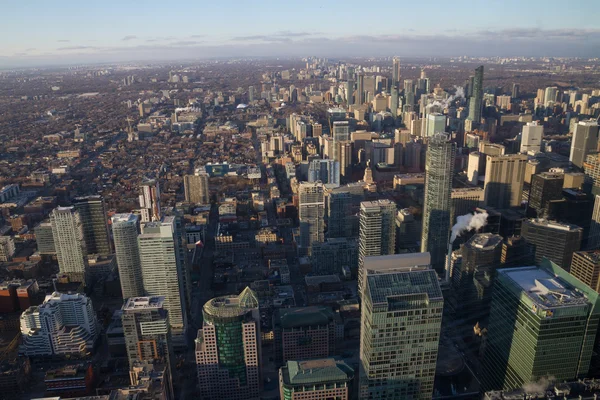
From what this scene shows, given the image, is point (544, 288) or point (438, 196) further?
point (438, 196)

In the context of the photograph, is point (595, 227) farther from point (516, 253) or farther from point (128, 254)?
point (128, 254)

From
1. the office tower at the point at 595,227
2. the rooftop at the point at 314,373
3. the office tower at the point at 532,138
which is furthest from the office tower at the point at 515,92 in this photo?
the rooftop at the point at 314,373

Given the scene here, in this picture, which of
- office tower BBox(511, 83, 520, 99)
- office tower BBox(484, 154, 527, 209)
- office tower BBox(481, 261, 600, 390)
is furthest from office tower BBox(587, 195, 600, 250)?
office tower BBox(511, 83, 520, 99)

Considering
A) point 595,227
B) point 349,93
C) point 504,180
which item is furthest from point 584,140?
point 349,93

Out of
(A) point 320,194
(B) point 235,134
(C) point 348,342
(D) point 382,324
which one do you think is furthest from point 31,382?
(B) point 235,134

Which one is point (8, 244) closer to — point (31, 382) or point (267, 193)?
point (31, 382)

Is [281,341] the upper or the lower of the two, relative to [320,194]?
lower

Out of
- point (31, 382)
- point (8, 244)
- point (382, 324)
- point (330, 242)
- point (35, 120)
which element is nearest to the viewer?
point (382, 324)
